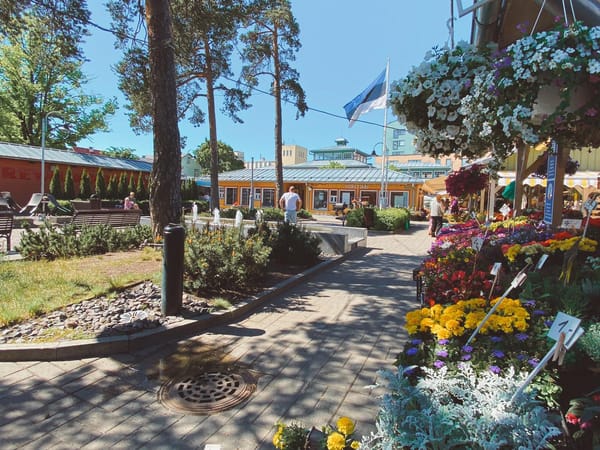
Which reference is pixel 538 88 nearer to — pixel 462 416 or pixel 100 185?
pixel 462 416

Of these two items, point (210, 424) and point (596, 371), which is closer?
point (596, 371)

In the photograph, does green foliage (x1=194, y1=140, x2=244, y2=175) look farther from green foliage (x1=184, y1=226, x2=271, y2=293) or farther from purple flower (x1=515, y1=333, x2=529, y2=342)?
purple flower (x1=515, y1=333, x2=529, y2=342)

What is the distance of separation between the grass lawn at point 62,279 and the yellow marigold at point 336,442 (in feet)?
12.0

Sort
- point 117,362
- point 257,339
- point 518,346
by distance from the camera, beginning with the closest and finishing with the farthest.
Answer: point 518,346 → point 117,362 → point 257,339

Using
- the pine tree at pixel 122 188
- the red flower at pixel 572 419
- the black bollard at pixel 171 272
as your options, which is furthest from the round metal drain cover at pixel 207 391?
the pine tree at pixel 122 188

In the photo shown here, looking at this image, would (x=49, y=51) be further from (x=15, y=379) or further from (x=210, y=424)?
(x=210, y=424)

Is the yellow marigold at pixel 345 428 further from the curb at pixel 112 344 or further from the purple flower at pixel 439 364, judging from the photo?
the curb at pixel 112 344

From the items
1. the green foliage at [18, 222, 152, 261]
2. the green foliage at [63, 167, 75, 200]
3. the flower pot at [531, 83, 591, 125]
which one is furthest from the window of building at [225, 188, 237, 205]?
the flower pot at [531, 83, 591, 125]

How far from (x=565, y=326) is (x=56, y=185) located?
2444 centimetres

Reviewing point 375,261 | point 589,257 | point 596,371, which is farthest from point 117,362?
point 375,261

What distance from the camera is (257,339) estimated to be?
3867 millimetres

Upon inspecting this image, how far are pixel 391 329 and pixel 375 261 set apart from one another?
189 inches

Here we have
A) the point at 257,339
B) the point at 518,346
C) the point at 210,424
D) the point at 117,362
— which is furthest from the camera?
the point at 257,339

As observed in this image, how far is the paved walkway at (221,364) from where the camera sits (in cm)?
229
